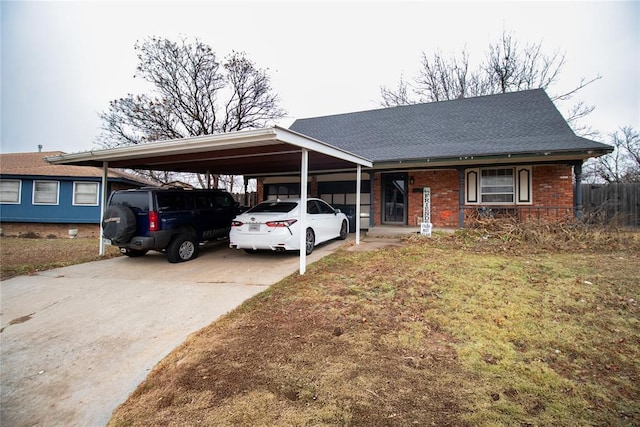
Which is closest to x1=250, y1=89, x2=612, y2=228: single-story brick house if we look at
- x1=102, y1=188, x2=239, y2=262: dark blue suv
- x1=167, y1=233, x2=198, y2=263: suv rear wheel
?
x1=102, y1=188, x2=239, y2=262: dark blue suv

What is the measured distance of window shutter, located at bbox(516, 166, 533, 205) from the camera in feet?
36.0

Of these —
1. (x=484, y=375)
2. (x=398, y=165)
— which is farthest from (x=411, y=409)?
(x=398, y=165)

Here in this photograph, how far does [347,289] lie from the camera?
4.91 m

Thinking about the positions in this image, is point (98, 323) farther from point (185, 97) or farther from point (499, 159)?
point (185, 97)

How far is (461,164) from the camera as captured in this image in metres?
11.0

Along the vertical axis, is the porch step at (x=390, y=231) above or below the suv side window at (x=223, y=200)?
below

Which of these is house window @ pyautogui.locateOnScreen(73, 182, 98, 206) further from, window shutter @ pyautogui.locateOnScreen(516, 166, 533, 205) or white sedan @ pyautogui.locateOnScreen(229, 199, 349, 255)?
window shutter @ pyautogui.locateOnScreen(516, 166, 533, 205)

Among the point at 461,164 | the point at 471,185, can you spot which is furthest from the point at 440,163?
the point at 471,185

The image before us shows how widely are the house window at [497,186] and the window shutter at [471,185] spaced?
6.8 inches

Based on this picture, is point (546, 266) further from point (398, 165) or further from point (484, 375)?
point (398, 165)

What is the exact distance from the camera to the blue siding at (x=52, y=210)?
15867 millimetres

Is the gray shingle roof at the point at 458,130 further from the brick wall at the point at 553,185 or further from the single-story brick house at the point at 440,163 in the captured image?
the brick wall at the point at 553,185

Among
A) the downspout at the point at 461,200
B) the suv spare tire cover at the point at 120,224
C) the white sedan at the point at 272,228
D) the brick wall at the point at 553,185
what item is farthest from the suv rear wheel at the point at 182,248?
the brick wall at the point at 553,185

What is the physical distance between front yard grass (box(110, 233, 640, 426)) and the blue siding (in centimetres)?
1623
